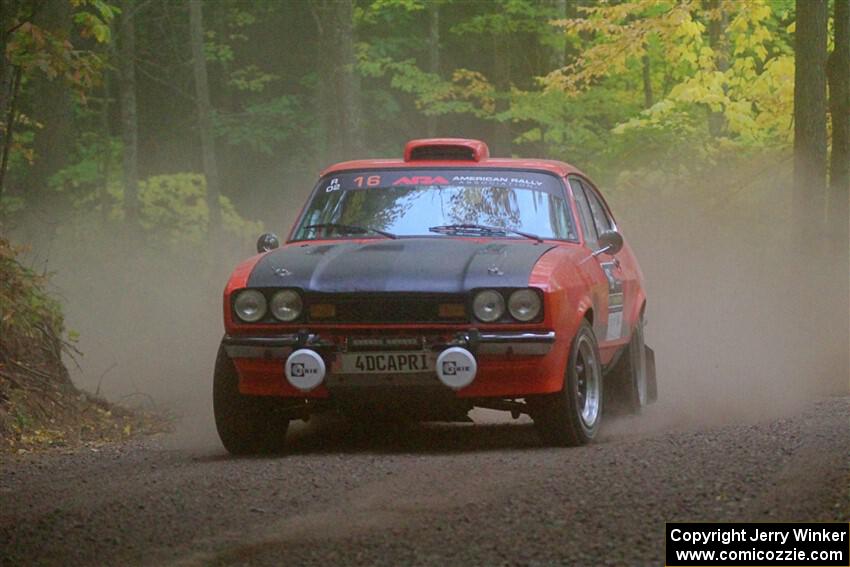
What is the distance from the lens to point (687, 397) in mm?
13633

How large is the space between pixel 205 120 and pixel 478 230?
25.6 m

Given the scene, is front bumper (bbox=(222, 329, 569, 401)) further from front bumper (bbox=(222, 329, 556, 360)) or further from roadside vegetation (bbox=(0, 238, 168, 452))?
roadside vegetation (bbox=(0, 238, 168, 452))

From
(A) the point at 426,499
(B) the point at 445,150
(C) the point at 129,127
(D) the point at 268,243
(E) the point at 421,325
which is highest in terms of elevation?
(B) the point at 445,150

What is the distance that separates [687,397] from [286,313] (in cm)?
543

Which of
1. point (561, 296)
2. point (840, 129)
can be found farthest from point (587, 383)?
point (840, 129)

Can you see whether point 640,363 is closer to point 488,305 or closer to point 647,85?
point 488,305

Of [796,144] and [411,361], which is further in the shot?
[796,144]

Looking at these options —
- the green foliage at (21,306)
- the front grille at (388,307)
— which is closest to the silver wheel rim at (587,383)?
the front grille at (388,307)

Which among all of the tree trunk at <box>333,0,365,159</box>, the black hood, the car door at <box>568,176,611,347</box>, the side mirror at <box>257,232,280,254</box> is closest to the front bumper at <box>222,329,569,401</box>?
the black hood

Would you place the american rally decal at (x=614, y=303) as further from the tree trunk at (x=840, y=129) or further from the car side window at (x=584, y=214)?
the tree trunk at (x=840, y=129)

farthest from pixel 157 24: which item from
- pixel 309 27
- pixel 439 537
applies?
pixel 439 537

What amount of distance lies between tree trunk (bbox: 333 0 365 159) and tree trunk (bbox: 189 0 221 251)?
938 cm

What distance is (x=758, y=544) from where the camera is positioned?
6.08 m

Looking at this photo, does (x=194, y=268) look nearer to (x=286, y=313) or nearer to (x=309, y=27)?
(x=309, y=27)
